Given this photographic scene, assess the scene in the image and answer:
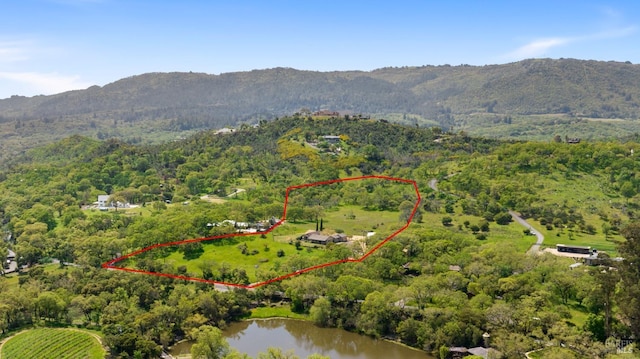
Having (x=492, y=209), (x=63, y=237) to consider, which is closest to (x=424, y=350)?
(x=492, y=209)

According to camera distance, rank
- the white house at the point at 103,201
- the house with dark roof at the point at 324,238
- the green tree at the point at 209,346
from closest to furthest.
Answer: the green tree at the point at 209,346 < the house with dark roof at the point at 324,238 < the white house at the point at 103,201

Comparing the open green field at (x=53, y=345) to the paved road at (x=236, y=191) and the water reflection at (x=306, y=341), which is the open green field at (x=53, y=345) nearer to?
the water reflection at (x=306, y=341)

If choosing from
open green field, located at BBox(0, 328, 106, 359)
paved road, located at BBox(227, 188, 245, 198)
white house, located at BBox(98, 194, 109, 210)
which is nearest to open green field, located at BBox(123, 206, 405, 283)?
open green field, located at BBox(0, 328, 106, 359)

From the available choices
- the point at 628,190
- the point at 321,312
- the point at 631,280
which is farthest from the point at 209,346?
the point at 628,190

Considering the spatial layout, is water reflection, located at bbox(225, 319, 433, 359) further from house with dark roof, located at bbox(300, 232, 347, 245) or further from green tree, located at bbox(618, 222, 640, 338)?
house with dark roof, located at bbox(300, 232, 347, 245)

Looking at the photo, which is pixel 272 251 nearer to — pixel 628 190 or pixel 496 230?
pixel 496 230

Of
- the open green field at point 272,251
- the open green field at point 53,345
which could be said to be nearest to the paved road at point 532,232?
the open green field at point 272,251

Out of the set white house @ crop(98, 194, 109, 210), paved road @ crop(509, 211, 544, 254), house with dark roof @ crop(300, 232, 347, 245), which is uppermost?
white house @ crop(98, 194, 109, 210)
